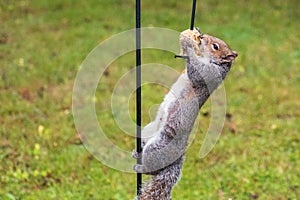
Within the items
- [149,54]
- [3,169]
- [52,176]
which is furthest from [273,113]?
[3,169]

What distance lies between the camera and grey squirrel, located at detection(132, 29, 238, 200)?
6.27 ft

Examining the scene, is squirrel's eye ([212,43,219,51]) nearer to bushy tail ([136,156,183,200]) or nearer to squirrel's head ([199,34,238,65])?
squirrel's head ([199,34,238,65])

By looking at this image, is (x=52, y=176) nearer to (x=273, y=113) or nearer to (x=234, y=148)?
(x=234, y=148)

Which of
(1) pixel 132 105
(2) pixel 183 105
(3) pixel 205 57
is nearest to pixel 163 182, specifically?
(2) pixel 183 105

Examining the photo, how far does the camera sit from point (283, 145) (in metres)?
3.76

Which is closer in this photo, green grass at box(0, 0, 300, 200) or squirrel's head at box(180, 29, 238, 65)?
squirrel's head at box(180, 29, 238, 65)

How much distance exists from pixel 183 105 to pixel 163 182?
0.33 metres

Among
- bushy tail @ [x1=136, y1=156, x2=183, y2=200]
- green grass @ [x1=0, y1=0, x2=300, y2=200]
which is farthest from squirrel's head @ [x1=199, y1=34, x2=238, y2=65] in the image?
green grass @ [x1=0, y1=0, x2=300, y2=200]

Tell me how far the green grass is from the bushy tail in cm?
111

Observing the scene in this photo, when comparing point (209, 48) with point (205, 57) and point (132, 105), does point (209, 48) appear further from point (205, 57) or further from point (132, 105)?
point (132, 105)

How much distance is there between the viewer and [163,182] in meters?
2.01

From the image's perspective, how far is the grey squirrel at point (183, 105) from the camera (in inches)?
75.2

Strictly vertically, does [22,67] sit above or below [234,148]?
above

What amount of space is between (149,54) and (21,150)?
80.2 inches
